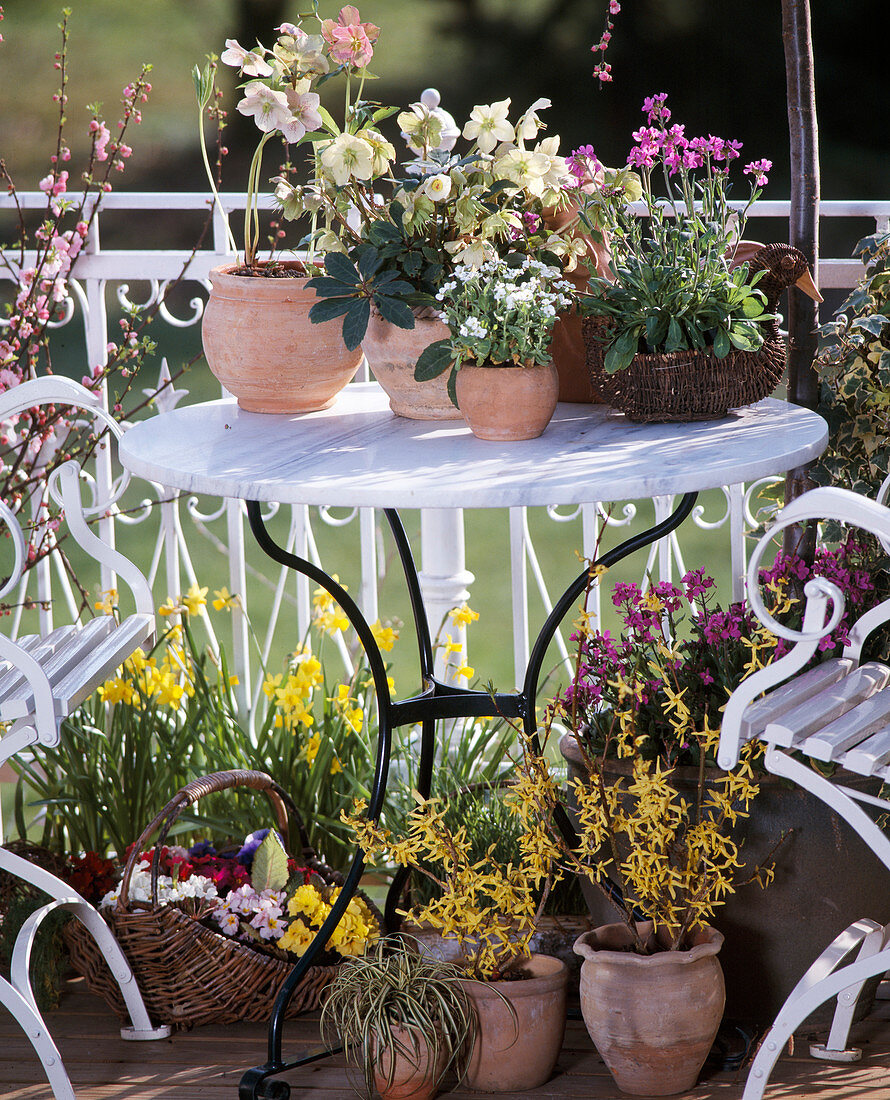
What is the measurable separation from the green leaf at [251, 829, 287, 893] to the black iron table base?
0.67 ft

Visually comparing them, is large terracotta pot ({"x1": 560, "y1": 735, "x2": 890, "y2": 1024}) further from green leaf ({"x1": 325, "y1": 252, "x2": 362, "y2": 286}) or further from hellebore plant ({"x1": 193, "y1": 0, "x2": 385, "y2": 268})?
hellebore plant ({"x1": 193, "y1": 0, "x2": 385, "y2": 268})

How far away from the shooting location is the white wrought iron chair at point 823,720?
151 cm

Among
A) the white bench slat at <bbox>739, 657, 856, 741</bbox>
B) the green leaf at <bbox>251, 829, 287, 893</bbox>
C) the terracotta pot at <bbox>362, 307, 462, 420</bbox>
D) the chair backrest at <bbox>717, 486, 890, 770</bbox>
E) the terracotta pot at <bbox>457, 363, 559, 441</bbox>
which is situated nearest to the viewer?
the chair backrest at <bbox>717, 486, 890, 770</bbox>

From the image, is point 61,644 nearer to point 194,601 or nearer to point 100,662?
point 100,662

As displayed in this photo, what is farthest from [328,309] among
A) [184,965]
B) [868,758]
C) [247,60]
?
[184,965]

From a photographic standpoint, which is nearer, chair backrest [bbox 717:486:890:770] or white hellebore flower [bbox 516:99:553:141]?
chair backrest [bbox 717:486:890:770]

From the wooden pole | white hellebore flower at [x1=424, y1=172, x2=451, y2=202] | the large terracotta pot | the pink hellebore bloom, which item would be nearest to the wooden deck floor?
the large terracotta pot

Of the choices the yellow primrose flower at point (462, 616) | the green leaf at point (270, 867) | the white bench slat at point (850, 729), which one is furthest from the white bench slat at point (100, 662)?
the white bench slat at point (850, 729)

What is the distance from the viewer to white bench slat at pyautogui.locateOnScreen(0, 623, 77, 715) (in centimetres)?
183

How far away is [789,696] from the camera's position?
1.72 meters

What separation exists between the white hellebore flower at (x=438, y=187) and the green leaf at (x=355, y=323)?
180 mm

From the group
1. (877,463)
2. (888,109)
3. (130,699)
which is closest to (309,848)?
(130,699)

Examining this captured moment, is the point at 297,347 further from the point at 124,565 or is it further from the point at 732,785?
the point at 732,785

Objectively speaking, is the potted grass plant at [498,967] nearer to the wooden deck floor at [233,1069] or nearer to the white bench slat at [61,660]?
the wooden deck floor at [233,1069]
